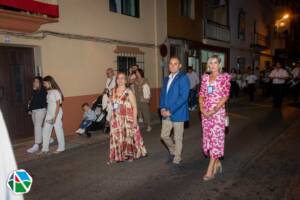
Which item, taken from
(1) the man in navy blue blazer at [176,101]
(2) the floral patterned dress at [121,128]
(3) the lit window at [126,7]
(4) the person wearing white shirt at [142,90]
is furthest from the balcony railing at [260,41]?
(2) the floral patterned dress at [121,128]

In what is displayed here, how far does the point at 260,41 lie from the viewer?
3008 cm

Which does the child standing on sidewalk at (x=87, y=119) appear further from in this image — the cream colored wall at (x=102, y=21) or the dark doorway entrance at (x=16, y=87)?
the cream colored wall at (x=102, y=21)

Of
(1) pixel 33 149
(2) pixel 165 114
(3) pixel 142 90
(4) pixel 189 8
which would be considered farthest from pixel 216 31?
(2) pixel 165 114

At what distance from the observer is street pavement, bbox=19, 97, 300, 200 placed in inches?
189

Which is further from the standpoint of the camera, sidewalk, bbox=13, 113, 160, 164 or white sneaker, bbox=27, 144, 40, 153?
white sneaker, bbox=27, 144, 40, 153

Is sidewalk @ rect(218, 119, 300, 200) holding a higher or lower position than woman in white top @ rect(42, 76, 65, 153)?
lower

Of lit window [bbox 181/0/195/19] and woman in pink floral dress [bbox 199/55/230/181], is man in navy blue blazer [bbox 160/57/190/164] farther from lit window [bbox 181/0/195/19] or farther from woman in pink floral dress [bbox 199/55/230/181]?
lit window [bbox 181/0/195/19]

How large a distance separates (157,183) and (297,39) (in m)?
42.8

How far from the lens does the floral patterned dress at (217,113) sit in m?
5.01

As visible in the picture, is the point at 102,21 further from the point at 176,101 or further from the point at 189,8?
the point at 189,8

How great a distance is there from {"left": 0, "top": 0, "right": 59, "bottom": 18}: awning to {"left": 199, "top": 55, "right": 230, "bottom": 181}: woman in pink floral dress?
180 inches

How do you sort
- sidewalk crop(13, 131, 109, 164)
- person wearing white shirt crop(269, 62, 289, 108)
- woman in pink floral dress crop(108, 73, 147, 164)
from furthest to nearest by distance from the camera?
1. person wearing white shirt crop(269, 62, 289, 108)
2. sidewalk crop(13, 131, 109, 164)
3. woman in pink floral dress crop(108, 73, 147, 164)

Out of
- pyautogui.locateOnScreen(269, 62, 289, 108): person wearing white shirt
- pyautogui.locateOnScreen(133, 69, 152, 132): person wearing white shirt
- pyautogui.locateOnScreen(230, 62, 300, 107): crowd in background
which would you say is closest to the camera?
pyautogui.locateOnScreen(133, 69, 152, 132): person wearing white shirt

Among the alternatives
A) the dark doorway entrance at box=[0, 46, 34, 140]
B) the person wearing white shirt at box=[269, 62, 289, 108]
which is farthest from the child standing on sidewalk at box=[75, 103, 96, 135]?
the person wearing white shirt at box=[269, 62, 289, 108]
